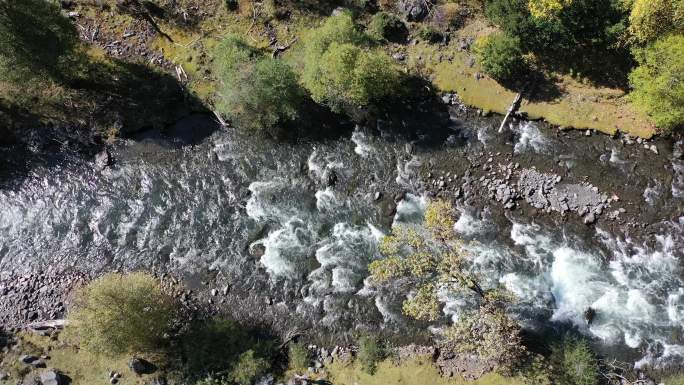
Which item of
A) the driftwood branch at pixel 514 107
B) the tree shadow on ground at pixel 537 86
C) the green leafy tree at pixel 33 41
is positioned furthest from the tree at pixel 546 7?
the green leafy tree at pixel 33 41

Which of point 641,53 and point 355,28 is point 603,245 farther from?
point 355,28

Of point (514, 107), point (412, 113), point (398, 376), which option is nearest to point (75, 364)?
point (398, 376)

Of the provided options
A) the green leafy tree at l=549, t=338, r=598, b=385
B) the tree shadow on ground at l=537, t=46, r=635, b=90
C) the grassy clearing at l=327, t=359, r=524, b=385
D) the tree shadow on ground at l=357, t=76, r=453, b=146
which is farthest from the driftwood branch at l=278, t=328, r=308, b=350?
the tree shadow on ground at l=537, t=46, r=635, b=90

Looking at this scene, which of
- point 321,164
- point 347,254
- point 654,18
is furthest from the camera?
point 321,164

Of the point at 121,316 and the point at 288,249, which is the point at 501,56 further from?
the point at 121,316

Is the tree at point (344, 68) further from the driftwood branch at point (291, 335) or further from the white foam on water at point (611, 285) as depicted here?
the driftwood branch at point (291, 335)

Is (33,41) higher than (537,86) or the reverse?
the reverse

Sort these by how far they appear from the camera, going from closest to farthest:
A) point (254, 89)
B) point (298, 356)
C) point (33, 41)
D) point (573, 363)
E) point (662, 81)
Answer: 1. point (573, 363)
2. point (662, 81)
3. point (298, 356)
4. point (33, 41)
5. point (254, 89)

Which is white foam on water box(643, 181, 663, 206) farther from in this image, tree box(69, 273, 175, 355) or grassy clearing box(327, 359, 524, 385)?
tree box(69, 273, 175, 355)

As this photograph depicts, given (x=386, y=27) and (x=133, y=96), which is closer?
(x=386, y=27)
